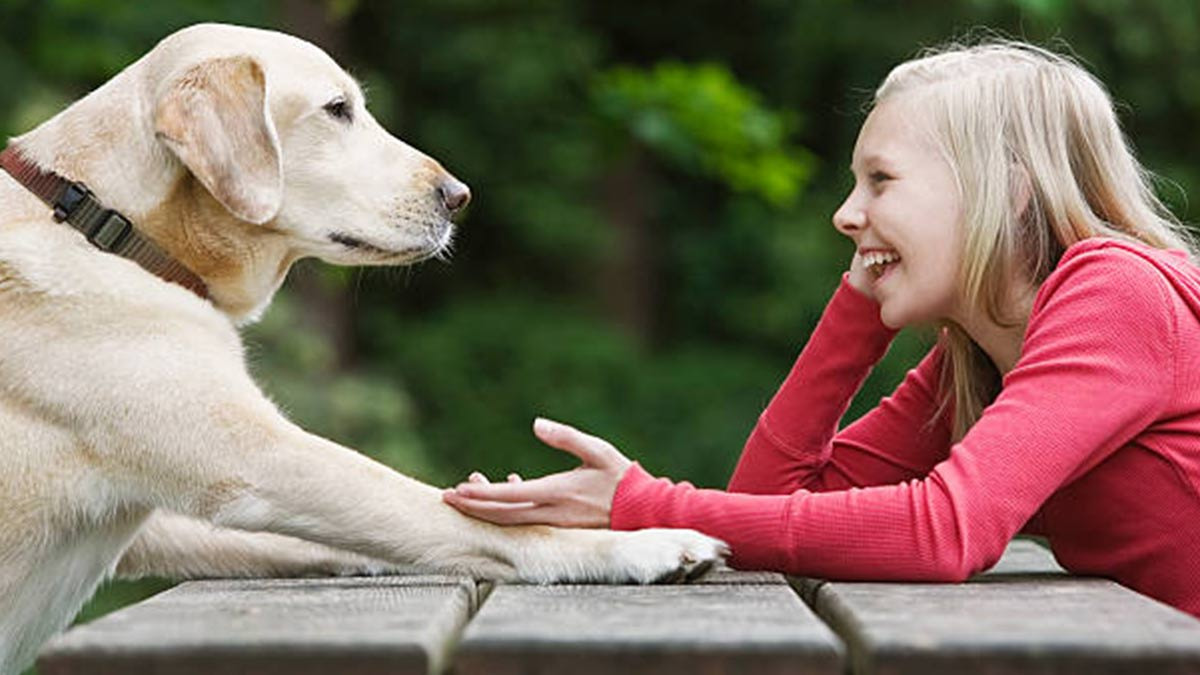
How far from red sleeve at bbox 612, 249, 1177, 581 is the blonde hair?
23 cm

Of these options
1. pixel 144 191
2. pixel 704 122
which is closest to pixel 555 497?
pixel 144 191

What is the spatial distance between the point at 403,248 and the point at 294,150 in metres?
0.27

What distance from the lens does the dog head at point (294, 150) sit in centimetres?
304

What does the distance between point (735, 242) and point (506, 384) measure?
99.2 inches

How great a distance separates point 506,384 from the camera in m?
11.2

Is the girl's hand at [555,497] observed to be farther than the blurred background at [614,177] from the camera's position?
No

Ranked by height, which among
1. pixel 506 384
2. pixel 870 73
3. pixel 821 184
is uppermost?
pixel 870 73

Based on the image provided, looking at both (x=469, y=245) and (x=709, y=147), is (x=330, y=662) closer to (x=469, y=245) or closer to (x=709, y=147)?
(x=709, y=147)

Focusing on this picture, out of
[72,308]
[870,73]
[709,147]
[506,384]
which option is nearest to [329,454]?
[72,308]

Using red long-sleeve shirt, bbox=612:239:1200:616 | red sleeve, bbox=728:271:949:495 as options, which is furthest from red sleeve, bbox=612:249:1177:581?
red sleeve, bbox=728:271:949:495

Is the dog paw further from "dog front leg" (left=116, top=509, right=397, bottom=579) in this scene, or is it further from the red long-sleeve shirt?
"dog front leg" (left=116, top=509, right=397, bottom=579)

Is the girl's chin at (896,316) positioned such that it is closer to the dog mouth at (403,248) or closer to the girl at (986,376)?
the girl at (986,376)

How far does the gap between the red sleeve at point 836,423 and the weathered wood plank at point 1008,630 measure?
2.89 feet

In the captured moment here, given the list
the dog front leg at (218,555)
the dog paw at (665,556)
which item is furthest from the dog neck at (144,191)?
the dog paw at (665,556)
